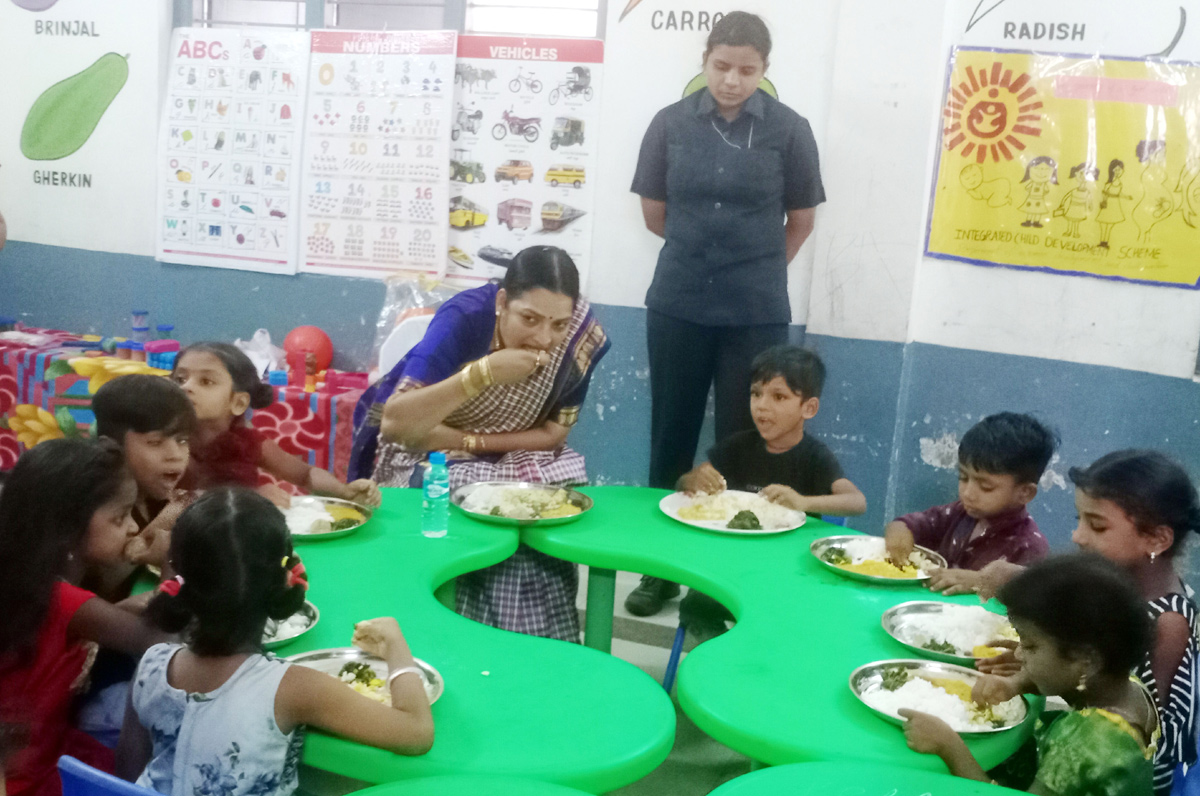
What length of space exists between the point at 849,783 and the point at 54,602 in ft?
4.25

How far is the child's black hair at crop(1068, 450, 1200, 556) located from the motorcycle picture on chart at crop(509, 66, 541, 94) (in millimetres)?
3045

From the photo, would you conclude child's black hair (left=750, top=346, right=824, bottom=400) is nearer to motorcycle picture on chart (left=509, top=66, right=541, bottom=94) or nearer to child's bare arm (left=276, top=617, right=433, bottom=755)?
child's bare arm (left=276, top=617, right=433, bottom=755)

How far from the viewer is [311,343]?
4.60 m

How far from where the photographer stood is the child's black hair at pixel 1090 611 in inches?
61.8

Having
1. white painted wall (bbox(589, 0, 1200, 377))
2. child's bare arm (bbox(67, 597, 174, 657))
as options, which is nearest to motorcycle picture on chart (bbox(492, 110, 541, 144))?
white painted wall (bbox(589, 0, 1200, 377))

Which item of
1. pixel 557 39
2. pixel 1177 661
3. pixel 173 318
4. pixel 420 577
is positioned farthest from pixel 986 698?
pixel 173 318

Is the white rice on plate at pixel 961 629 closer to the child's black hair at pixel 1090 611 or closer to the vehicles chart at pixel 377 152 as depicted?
the child's black hair at pixel 1090 611

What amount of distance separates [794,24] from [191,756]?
3551mm

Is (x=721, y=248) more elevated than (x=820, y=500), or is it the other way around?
(x=721, y=248)

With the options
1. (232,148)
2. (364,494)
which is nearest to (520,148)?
(232,148)

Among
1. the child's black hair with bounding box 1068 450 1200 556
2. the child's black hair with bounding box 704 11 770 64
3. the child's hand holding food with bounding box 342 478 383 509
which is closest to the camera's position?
the child's black hair with bounding box 1068 450 1200 556

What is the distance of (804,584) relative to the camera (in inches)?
82.2

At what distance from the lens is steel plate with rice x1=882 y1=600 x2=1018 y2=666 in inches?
70.9

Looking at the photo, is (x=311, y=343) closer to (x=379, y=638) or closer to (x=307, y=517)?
(x=307, y=517)
